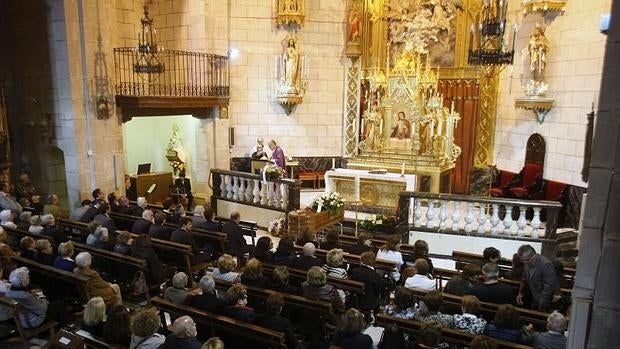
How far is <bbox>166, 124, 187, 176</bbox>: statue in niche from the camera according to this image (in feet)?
42.6

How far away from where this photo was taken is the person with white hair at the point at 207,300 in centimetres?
445

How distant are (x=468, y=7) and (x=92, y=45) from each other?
9257 mm

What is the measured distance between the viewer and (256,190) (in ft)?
32.3

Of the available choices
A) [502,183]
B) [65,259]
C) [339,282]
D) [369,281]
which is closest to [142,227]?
[65,259]

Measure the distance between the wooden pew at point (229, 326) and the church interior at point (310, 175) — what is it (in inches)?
0.8

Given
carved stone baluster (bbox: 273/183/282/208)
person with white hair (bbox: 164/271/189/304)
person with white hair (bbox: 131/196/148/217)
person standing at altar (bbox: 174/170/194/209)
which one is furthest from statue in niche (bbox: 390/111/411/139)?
person with white hair (bbox: 164/271/189/304)

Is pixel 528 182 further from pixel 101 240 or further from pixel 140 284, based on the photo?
pixel 101 240

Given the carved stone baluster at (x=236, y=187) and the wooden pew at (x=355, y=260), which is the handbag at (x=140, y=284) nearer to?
the wooden pew at (x=355, y=260)

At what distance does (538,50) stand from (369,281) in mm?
8261

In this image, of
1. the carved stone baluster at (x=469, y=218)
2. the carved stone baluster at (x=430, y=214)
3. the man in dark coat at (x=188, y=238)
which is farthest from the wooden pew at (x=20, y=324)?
the carved stone baluster at (x=469, y=218)

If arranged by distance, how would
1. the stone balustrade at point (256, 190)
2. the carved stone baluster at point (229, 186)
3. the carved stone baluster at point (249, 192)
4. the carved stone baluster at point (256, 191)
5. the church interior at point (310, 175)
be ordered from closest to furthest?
the church interior at point (310, 175), the stone balustrade at point (256, 190), the carved stone baluster at point (256, 191), the carved stone baluster at point (249, 192), the carved stone baluster at point (229, 186)

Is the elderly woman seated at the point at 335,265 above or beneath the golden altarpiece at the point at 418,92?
beneath

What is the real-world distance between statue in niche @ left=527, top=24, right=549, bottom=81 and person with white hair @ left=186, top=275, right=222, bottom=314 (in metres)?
9.54

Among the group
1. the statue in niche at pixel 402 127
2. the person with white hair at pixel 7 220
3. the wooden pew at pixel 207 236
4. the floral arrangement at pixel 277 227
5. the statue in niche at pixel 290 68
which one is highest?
the statue in niche at pixel 290 68
